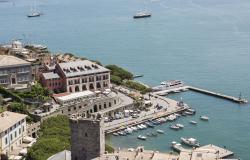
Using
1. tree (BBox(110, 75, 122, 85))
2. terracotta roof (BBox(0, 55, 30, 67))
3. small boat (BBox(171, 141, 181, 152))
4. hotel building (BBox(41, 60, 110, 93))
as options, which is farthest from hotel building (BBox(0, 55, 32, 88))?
small boat (BBox(171, 141, 181, 152))

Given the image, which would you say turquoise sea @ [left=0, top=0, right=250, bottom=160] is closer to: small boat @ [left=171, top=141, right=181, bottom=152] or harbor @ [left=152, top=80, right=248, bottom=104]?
small boat @ [left=171, top=141, right=181, bottom=152]

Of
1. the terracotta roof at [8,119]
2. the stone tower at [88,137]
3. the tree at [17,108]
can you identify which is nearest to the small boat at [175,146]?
the terracotta roof at [8,119]

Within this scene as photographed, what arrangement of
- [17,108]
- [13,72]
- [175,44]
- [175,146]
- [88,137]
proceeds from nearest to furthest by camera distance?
[88,137] → [175,146] → [17,108] → [13,72] → [175,44]

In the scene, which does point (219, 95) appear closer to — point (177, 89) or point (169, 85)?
point (177, 89)

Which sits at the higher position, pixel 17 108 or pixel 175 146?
pixel 17 108

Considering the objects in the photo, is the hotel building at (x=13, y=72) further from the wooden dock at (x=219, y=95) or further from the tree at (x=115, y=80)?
the wooden dock at (x=219, y=95)

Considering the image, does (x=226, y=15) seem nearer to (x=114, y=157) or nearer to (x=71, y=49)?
(x=71, y=49)

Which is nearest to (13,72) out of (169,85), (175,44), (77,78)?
(77,78)
